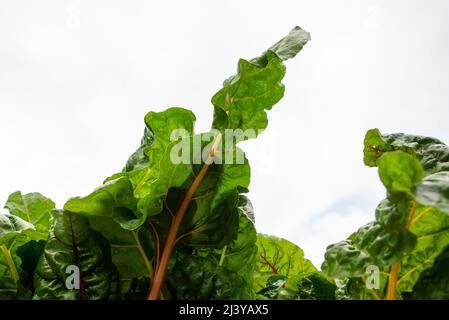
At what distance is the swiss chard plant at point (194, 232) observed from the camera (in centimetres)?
98

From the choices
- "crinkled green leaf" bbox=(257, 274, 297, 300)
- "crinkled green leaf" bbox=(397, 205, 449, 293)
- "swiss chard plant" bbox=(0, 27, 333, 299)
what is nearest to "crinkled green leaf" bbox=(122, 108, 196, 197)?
"swiss chard plant" bbox=(0, 27, 333, 299)

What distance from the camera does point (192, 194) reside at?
1.08 metres

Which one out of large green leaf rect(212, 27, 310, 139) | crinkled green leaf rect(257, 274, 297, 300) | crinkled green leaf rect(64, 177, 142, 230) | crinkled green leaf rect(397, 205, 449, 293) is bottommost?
crinkled green leaf rect(257, 274, 297, 300)

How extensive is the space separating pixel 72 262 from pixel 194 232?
25cm

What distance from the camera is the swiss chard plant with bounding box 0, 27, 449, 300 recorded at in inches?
38.5

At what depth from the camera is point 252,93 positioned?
110cm

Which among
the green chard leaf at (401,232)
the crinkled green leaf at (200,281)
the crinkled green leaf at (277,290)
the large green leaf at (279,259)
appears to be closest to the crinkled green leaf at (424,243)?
the green chard leaf at (401,232)

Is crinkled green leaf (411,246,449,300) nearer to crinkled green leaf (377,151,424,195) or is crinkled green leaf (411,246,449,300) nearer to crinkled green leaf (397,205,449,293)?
crinkled green leaf (397,205,449,293)

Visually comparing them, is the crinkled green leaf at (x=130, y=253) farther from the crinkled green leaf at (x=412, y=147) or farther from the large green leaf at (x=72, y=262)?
the crinkled green leaf at (x=412, y=147)

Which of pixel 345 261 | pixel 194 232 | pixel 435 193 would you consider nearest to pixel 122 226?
pixel 194 232
